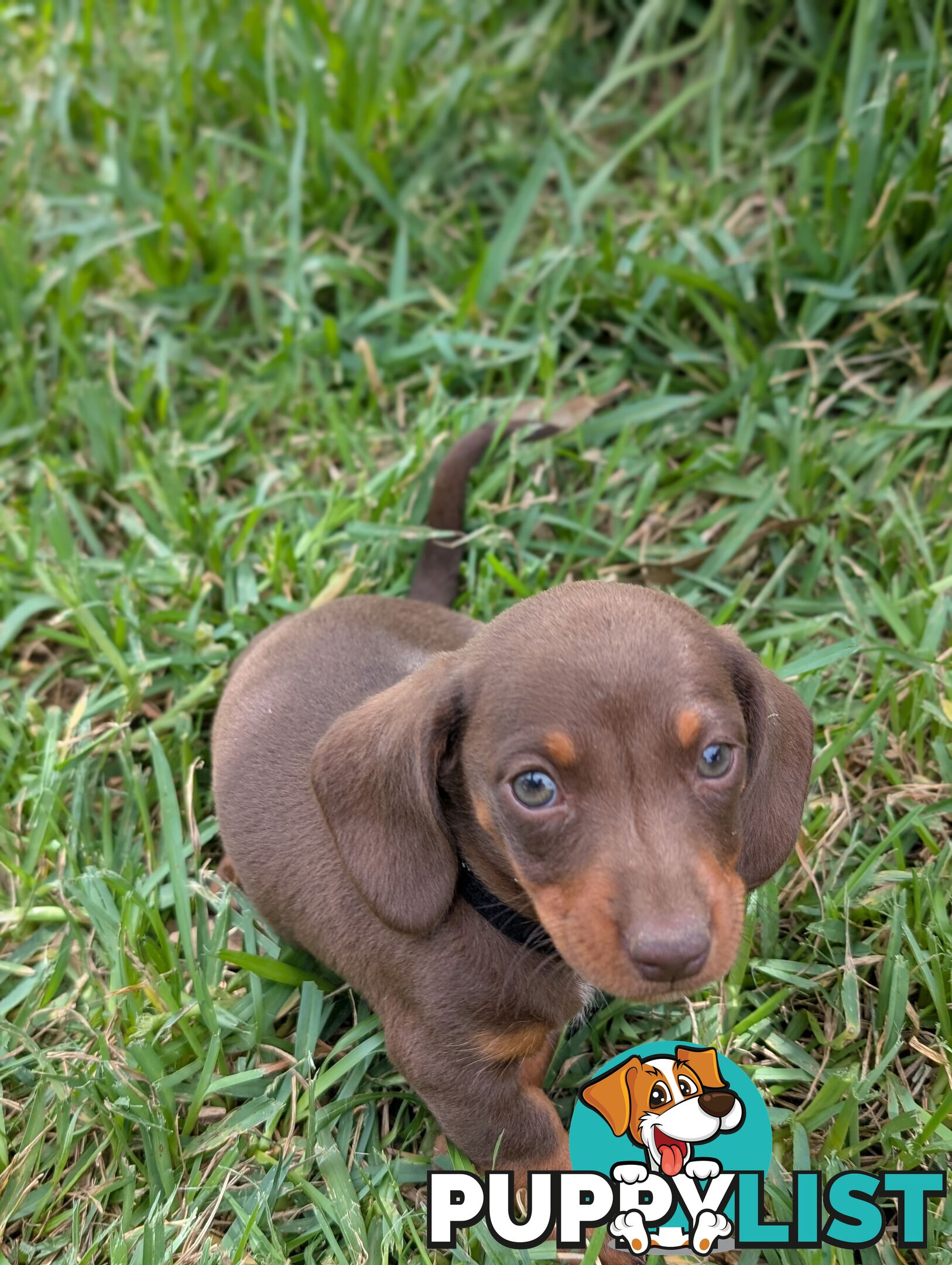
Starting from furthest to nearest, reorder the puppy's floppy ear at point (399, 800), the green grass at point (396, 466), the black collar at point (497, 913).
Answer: the green grass at point (396, 466) < the black collar at point (497, 913) < the puppy's floppy ear at point (399, 800)

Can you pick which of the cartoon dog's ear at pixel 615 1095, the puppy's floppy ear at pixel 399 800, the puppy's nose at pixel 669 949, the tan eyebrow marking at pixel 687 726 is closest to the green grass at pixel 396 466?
the cartoon dog's ear at pixel 615 1095

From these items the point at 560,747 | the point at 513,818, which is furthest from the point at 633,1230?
the point at 560,747

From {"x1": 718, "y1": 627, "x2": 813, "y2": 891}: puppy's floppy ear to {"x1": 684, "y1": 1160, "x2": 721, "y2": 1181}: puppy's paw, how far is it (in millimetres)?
611

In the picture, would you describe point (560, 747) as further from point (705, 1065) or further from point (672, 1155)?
point (672, 1155)

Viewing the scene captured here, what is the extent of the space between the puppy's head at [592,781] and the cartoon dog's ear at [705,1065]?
41cm

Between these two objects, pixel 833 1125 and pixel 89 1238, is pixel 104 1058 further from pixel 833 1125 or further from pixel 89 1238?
pixel 833 1125

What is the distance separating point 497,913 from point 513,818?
42 cm

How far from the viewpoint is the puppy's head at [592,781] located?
8.11 feet

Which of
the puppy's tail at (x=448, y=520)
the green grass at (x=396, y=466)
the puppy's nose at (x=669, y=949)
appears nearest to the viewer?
the puppy's nose at (x=669, y=949)

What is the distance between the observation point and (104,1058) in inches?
128

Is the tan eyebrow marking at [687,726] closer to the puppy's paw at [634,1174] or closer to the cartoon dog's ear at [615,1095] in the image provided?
the cartoon dog's ear at [615,1095]

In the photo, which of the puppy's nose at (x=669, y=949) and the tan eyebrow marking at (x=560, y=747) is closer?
the puppy's nose at (x=669, y=949)

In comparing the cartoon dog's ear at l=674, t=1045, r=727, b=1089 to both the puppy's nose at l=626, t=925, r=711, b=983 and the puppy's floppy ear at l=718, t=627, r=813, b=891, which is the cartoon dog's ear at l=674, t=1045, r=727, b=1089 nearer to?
the puppy's floppy ear at l=718, t=627, r=813, b=891

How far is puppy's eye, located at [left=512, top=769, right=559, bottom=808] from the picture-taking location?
2572 mm
